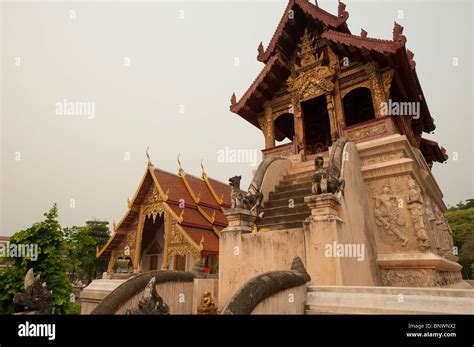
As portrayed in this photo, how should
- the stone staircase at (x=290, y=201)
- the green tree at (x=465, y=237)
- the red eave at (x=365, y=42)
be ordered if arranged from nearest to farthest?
the stone staircase at (x=290, y=201) → the red eave at (x=365, y=42) → the green tree at (x=465, y=237)

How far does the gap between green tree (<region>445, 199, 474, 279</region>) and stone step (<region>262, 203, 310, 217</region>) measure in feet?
102

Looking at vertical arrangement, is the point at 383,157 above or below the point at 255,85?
below

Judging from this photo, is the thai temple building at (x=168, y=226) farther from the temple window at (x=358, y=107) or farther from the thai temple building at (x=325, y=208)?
the temple window at (x=358, y=107)

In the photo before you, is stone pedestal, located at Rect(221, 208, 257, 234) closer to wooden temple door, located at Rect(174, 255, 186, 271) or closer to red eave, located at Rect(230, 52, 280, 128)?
red eave, located at Rect(230, 52, 280, 128)

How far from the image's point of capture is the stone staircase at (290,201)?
7.15 meters

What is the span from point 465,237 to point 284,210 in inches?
1387

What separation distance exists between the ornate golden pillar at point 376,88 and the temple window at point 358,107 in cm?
334

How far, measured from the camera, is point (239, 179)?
749 centimetres

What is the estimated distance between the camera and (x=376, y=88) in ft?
30.3

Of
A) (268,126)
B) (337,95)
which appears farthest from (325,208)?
(268,126)

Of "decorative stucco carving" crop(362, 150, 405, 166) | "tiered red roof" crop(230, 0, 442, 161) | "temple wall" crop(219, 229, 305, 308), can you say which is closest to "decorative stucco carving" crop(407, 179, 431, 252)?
"decorative stucco carving" crop(362, 150, 405, 166)

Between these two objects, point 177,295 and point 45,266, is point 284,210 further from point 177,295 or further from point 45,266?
point 45,266

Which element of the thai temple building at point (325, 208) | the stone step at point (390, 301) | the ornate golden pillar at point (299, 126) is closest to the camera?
the stone step at point (390, 301)

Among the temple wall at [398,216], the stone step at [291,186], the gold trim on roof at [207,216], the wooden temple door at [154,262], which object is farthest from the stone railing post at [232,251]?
the wooden temple door at [154,262]
